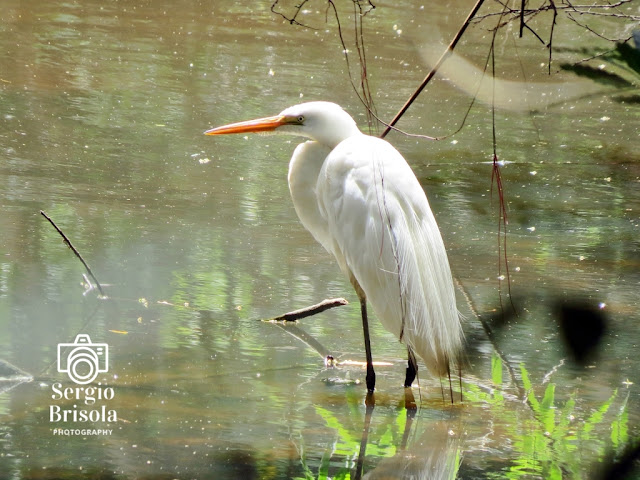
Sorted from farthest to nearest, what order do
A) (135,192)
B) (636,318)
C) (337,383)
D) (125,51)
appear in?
(125,51), (135,192), (636,318), (337,383)

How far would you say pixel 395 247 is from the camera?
3537 mm

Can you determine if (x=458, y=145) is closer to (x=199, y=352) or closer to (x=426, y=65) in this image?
(x=426, y=65)

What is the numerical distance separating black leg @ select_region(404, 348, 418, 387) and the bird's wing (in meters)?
0.06

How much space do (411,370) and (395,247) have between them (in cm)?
54

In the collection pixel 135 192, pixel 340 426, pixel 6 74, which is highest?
pixel 6 74

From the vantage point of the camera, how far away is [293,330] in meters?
4.25

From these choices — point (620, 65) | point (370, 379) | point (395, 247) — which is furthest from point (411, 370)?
point (620, 65)

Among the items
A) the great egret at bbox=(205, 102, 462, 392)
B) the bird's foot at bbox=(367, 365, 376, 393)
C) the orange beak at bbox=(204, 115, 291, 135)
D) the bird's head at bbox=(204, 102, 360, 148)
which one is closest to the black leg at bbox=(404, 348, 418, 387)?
the great egret at bbox=(205, 102, 462, 392)

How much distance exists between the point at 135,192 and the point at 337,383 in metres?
2.54

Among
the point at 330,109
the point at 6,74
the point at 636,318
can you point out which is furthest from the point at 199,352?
the point at 6,74

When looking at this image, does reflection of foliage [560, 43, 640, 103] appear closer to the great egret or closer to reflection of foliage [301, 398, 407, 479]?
reflection of foliage [301, 398, 407, 479]

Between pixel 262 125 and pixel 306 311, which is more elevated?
pixel 262 125

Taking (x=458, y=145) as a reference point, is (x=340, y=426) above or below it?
below

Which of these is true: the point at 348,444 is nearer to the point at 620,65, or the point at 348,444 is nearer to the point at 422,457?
the point at 422,457
